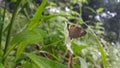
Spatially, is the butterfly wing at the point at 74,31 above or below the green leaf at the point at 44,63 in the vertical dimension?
above

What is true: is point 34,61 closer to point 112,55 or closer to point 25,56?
point 25,56

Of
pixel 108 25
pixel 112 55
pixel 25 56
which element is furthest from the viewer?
pixel 108 25

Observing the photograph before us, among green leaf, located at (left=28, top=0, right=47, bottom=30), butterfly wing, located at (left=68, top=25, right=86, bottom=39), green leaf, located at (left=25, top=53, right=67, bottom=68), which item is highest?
green leaf, located at (left=28, top=0, right=47, bottom=30)

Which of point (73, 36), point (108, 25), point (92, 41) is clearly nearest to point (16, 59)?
point (73, 36)

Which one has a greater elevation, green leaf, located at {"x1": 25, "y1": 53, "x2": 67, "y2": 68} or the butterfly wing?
the butterfly wing

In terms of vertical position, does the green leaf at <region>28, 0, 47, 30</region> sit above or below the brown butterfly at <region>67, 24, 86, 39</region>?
above

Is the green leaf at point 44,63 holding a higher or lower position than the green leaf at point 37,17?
lower

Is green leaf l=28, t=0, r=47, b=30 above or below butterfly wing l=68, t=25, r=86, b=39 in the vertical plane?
above

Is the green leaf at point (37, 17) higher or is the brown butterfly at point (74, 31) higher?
the green leaf at point (37, 17)

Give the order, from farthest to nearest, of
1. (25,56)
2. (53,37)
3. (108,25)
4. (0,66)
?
1. (108,25)
2. (53,37)
3. (25,56)
4. (0,66)

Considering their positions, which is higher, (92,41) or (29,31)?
(29,31)

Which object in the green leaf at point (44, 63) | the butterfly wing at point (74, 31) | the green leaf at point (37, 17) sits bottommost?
the green leaf at point (44, 63)
